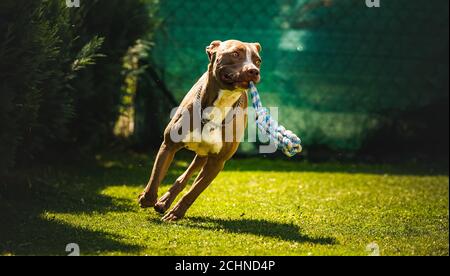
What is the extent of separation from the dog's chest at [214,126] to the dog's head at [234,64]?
14 centimetres

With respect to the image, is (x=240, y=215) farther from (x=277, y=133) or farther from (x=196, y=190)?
(x=277, y=133)

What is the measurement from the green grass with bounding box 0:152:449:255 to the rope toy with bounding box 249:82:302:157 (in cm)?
63

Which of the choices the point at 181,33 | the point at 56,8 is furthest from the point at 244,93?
the point at 181,33

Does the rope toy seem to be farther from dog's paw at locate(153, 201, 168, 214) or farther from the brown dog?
dog's paw at locate(153, 201, 168, 214)

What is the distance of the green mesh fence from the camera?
1009cm

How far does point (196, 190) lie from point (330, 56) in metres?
4.84

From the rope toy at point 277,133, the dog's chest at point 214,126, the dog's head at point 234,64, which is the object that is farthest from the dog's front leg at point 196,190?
the dog's head at point 234,64

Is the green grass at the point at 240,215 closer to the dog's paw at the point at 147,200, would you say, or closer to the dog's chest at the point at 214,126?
the dog's paw at the point at 147,200

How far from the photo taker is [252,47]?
19.0 feet

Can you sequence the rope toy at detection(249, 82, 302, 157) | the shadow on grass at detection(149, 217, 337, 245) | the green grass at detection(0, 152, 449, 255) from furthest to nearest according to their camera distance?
the rope toy at detection(249, 82, 302, 157) < the shadow on grass at detection(149, 217, 337, 245) < the green grass at detection(0, 152, 449, 255)

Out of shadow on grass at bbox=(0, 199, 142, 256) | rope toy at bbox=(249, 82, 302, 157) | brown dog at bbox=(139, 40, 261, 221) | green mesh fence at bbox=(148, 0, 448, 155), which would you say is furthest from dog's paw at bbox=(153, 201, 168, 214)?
green mesh fence at bbox=(148, 0, 448, 155)

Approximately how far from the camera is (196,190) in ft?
19.5

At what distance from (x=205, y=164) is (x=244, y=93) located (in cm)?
65

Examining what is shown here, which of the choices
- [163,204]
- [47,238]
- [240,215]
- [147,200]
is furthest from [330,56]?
[47,238]
